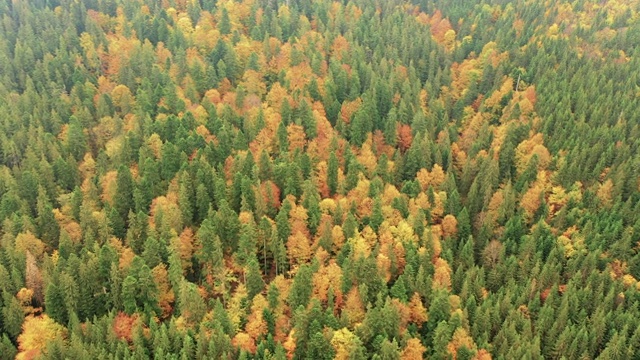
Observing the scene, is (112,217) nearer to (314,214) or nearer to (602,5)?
(314,214)

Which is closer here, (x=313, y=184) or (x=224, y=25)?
(x=313, y=184)

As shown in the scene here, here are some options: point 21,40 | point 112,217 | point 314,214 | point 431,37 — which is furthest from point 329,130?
point 21,40

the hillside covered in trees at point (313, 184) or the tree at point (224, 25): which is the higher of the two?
the tree at point (224, 25)

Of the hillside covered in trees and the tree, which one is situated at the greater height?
the tree

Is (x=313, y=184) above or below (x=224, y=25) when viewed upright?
below

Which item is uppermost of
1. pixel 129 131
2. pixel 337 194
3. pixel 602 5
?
pixel 602 5

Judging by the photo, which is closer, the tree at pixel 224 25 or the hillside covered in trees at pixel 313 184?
the hillside covered in trees at pixel 313 184

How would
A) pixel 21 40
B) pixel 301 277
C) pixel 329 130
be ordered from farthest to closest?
pixel 21 40 < pixel 329 130 < pixel 301 277

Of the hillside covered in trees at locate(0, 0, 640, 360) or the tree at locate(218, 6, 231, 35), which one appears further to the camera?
the tree at locate(218, 6, 231, 35)
